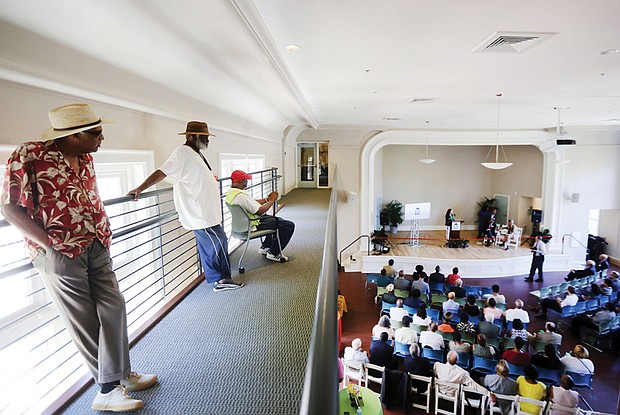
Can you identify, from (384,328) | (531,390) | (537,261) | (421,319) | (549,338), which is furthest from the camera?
(537,261)

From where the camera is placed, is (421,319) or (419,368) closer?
(419,368)

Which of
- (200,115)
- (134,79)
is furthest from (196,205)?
(200,115)

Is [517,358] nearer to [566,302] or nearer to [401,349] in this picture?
[401,349]

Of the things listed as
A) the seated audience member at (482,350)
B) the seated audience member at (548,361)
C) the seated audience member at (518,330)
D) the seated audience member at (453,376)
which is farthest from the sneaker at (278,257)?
the seated audience member at (518,330)

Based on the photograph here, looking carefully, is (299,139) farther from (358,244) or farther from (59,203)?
(59,203)

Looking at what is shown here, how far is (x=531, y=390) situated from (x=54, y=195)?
5.97 meters

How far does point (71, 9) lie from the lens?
1907 mm

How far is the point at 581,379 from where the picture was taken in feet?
17.6

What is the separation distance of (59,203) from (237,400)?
4.26 feet

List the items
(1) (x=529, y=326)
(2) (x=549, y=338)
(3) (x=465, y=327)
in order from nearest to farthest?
(2) (x=549, y=338)
(3) (x=465, y=327)
(1) (x=529, y=326)

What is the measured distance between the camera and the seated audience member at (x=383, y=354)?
18.5 ft

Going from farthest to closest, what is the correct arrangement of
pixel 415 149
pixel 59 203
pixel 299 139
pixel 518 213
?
pixel 415 149, pixel 518 213, pixel 299 139, pixel 59 203

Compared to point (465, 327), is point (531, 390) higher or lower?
lower

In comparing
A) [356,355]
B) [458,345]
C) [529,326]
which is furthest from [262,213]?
[529,326]
